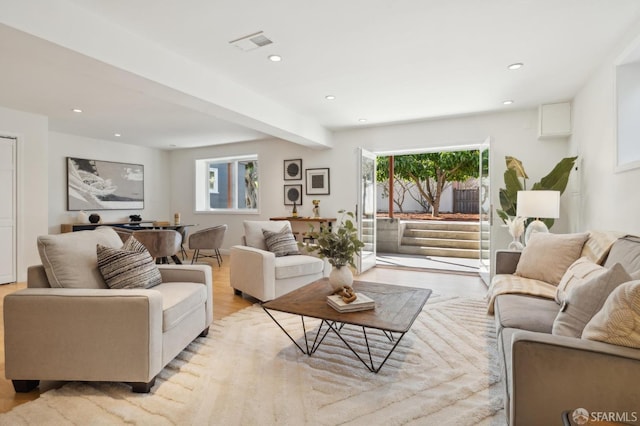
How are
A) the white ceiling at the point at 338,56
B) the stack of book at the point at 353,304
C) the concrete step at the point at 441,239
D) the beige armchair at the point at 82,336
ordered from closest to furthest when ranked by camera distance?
the beige armchair at the point at 82,336, the stack of book at the point at 353,304, the white ceiling at the point at 338,56, the concrete step at the point at 441,239

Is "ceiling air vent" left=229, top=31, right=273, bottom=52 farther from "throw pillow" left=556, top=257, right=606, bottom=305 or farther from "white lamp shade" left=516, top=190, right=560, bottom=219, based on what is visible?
"white lamp shade" left=516, top=190, right=560, bottom=219

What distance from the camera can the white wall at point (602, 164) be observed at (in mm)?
2619

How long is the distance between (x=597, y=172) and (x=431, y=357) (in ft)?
8.31

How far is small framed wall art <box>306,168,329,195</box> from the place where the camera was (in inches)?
237

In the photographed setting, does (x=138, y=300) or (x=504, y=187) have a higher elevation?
(x=504, y=187)

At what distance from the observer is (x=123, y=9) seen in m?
2.24

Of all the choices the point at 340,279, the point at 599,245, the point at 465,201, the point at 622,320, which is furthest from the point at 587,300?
the point at 465,201

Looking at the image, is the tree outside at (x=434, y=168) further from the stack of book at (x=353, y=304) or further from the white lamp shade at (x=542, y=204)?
the stack of book at (x=353, y=304)

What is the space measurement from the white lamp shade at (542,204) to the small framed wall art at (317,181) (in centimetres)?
320

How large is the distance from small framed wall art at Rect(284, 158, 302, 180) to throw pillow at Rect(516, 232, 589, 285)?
13.5 feet

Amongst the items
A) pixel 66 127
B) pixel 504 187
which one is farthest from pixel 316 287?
pixel 66 127

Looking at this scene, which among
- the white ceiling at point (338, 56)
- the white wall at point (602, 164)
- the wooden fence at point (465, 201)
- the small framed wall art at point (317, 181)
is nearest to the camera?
the white ceiling at point (338, 56)

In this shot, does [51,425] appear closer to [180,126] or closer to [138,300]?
[138,300]

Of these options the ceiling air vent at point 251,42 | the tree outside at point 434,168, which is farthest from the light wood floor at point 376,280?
the tree outside at point 434,168
